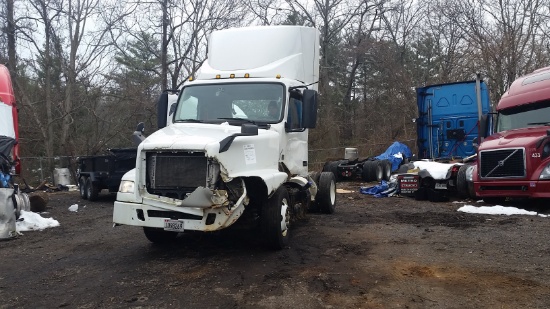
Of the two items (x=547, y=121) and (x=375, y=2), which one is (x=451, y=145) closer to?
(x=547, y=121)

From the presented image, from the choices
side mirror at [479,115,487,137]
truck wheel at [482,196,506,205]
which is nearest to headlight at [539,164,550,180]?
truck wheel at [482,196,506,205]

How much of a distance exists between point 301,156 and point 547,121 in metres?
5.86

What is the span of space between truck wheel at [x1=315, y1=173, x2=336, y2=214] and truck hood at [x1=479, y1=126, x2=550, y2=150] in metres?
3.56

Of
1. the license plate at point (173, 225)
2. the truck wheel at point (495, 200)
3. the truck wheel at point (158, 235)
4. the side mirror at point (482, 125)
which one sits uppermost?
the side mirror at point (482, 125)

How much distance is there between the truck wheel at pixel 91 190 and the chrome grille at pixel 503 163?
11012 mm

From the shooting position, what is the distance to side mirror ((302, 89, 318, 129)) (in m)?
7.84

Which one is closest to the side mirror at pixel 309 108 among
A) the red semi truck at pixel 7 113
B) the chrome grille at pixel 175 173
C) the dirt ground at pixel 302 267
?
the dirt ground at pixel 302 267

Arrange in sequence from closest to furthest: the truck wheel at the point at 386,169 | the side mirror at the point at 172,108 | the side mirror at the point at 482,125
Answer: the side mirror at the point at 172,108 → the side mirror at the point at 482,125 → the truck wheel at the point at 386,169

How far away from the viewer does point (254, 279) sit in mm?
5660

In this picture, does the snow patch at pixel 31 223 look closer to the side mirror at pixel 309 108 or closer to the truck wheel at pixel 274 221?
the truck wheel at pixel 274 221

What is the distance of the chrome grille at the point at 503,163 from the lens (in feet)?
33.4

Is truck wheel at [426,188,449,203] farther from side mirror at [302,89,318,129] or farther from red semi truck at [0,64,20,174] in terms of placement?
red semi truck at [0,64,20,174]

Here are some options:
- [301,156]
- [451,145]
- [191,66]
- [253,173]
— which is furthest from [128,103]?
[253,173]

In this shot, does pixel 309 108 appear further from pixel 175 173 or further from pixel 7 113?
pixel 7 113
